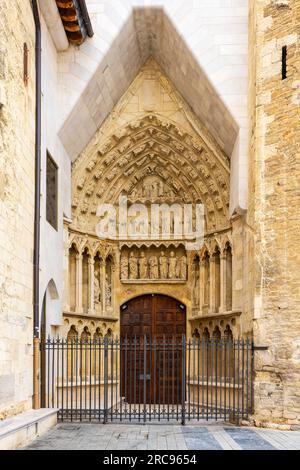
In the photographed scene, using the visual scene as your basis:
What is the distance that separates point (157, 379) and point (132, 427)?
12.4 feet

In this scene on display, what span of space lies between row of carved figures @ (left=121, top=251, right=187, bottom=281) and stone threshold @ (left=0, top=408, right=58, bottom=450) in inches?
189

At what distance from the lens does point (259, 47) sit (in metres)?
11.3

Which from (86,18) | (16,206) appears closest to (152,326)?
(16,206)

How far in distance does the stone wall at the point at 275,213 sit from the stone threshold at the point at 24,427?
3396 mm

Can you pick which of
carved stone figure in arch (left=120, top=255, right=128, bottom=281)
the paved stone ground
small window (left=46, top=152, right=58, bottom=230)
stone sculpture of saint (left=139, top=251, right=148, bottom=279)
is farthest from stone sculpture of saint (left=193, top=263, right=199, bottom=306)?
the paved stone ground

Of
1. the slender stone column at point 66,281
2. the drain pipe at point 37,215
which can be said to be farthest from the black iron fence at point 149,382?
the slender stone column at point 66,281

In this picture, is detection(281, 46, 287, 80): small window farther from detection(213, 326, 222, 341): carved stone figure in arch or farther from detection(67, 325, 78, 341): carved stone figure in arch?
detection(67, 325, 78, 341): carved stone figure in arch

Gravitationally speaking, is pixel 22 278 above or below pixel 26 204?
below

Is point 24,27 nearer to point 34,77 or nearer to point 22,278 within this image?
point 34,77

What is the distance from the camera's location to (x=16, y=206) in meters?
9.20

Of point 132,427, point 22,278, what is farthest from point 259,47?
point 132,427

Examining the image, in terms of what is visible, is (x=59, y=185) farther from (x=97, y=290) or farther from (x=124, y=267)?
(x=124, y=267)

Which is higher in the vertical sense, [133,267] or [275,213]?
[275,213]

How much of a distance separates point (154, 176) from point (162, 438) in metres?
7.04
